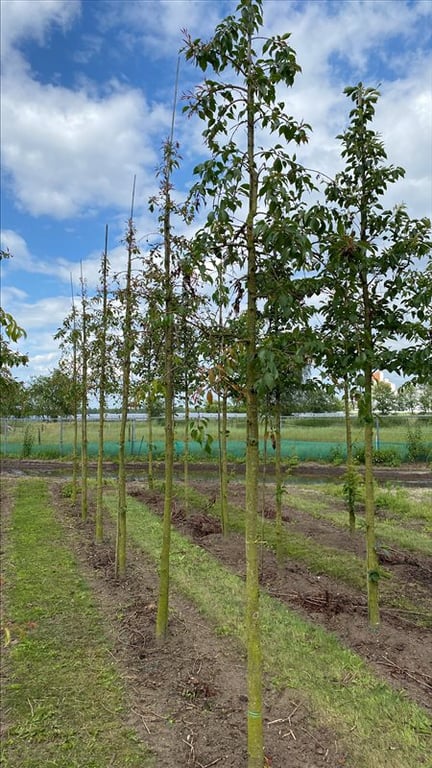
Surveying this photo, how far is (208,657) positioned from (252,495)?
2.40m

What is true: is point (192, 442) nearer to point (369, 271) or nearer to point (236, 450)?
point (236, 450)

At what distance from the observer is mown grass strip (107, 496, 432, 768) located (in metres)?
3.22

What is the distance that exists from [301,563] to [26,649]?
392cm

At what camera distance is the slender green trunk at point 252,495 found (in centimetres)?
271

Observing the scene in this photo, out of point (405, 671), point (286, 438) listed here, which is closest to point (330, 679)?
point (405, 671)

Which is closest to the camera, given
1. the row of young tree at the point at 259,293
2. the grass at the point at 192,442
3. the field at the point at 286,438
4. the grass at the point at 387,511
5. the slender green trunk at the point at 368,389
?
the row of young tree at the point at 259,293

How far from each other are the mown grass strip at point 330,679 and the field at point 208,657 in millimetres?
13

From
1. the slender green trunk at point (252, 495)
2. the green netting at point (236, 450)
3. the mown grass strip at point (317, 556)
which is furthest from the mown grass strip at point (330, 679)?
the green netting at point (236, 450)

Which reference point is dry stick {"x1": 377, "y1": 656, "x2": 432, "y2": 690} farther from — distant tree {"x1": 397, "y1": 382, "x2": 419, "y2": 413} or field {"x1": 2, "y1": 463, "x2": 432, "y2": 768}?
distant tree {"x1": 397, "y1": 382, "x2": 419, "y2": 413}

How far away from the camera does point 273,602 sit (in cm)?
564

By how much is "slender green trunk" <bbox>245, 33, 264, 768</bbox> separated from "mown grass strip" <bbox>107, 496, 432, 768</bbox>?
795mm

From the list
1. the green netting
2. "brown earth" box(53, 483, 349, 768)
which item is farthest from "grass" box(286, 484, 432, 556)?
the green netting

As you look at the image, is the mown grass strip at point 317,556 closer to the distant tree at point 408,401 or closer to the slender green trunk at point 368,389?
the slender green trunk at point 368,389

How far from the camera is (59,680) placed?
4.03 meters
